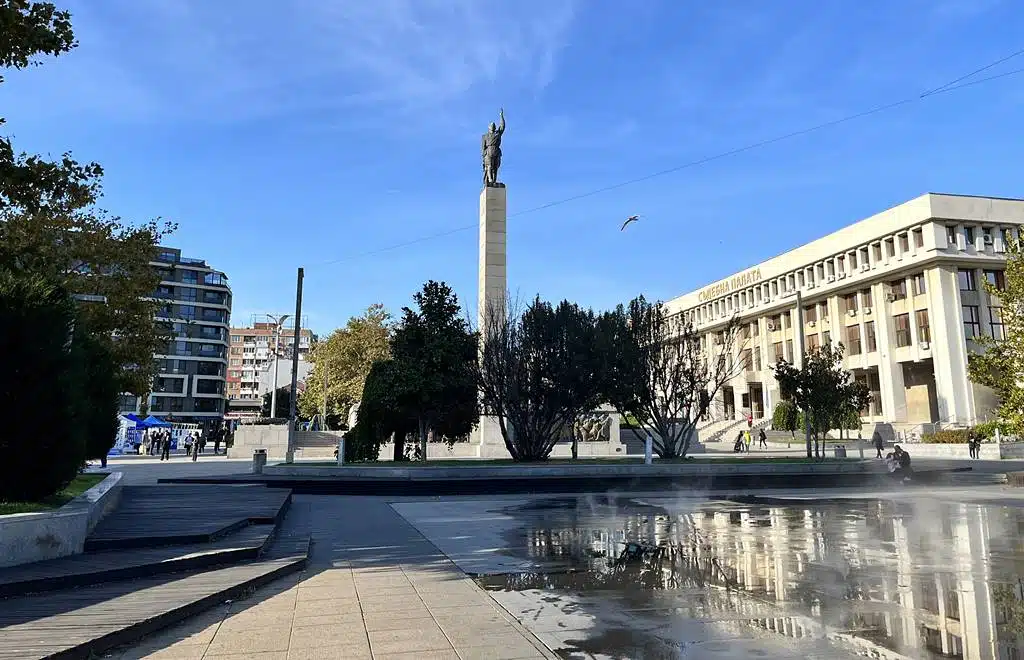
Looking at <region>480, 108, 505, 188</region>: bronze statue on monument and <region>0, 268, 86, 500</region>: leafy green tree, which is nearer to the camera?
<region>0, 268, 86, 500</region>: leafy green tree

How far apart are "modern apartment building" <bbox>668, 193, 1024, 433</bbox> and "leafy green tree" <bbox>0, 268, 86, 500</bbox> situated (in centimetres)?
4231

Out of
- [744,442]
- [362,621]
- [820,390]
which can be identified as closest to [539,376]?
[820,390]

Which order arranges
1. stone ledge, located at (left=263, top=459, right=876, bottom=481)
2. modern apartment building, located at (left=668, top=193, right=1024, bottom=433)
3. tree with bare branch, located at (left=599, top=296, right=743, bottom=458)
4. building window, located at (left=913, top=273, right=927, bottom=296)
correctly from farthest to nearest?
building window, located at (left=913, top=273, right=927, bottom=296) → modern apartment building, located at (left=668, top=193, right=1024, bottom=433) → tree with bare branch, located at (left=599, top=296, right=743, bottom=458) → stone ledge, located at (left=263, top=459, right=876, bottom=481)

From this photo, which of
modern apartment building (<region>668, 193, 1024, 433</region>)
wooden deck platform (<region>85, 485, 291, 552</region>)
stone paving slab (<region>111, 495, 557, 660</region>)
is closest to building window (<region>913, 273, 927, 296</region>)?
modern apartment building (<region>668, 193, 1024, 433</region>)

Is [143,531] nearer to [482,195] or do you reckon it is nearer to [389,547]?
[389,547]

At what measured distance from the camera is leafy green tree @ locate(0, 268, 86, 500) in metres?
8.09

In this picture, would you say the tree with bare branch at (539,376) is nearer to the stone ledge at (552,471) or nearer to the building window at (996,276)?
the stone ledge at (552,471)

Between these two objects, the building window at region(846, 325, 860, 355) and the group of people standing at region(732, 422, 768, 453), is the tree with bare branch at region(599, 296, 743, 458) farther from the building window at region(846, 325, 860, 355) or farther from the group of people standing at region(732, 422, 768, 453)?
the building window at region(846, 325, 860, 355)

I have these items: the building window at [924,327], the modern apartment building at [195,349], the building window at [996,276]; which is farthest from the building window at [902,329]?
the modern apartment building at [195,349]

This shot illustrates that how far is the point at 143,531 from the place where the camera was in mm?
8766

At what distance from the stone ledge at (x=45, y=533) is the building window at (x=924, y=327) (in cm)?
5421

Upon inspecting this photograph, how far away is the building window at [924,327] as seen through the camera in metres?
48.8

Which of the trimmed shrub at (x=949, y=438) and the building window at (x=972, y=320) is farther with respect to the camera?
the building window at (x=972, y=320)

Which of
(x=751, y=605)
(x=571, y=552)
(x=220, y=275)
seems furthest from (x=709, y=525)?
(x=220, y=275)
